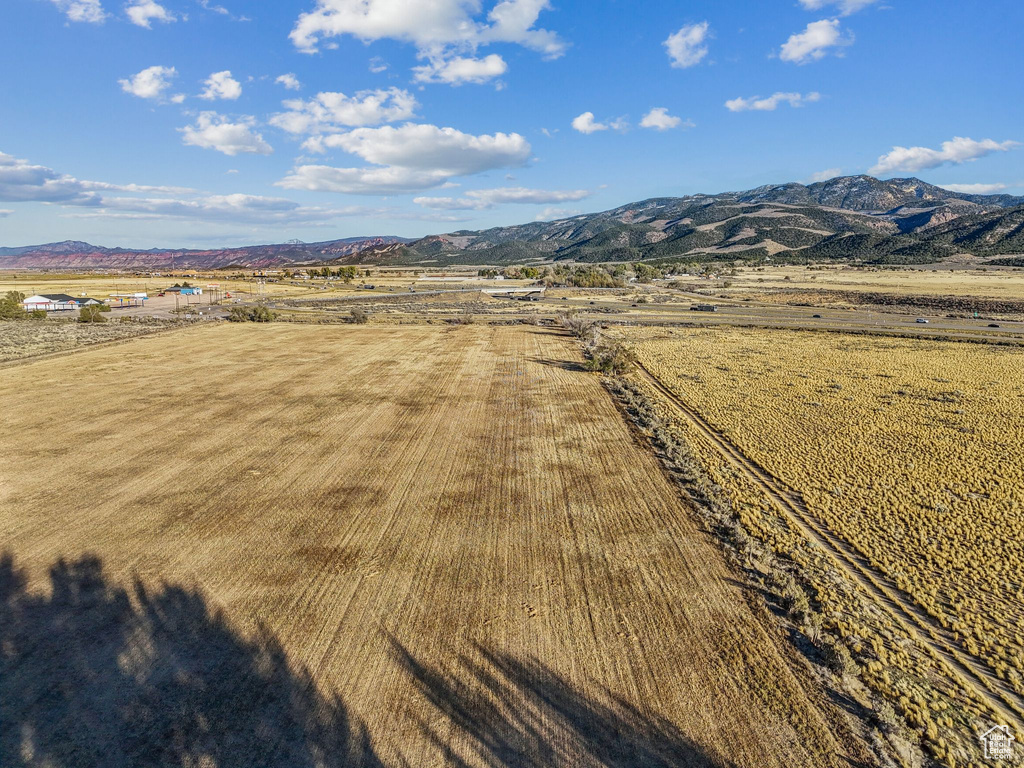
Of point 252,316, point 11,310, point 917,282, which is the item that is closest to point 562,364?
point 252,316

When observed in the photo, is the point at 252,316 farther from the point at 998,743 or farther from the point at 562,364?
the point at 998,743

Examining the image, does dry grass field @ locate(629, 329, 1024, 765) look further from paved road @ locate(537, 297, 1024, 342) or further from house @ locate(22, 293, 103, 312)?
house @ locate(22, 293, 103, 312)

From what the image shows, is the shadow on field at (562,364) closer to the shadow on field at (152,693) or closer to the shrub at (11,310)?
the shadow on field at (152,693)

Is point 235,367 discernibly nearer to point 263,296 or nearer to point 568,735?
point 568,735

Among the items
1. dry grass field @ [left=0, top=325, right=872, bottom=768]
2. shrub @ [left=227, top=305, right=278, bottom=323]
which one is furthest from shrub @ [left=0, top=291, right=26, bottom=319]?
dry grass field @ [left=0, top=325, right=872, bottom=768]

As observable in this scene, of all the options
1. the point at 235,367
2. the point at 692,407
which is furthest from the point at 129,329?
the point at 692,407

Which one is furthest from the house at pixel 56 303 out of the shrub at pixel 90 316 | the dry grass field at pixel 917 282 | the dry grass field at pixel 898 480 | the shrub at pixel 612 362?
the dry grass field at pixel 917 282

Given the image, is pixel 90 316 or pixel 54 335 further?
pixel 90 316
